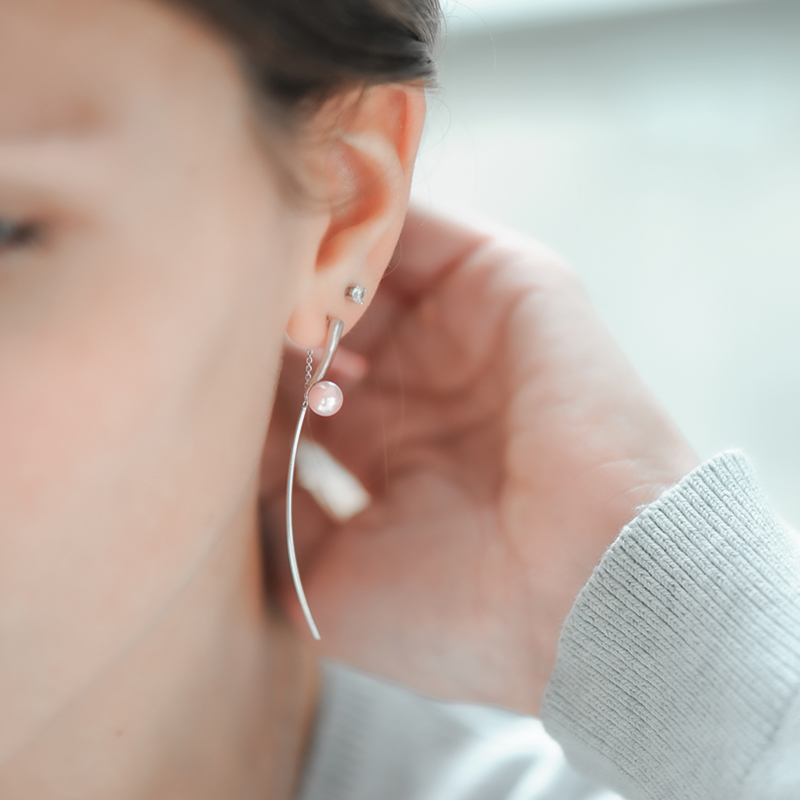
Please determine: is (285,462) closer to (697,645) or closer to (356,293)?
(356,293)

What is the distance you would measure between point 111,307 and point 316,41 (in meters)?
0.20

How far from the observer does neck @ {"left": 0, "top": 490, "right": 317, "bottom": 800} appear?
70 cm

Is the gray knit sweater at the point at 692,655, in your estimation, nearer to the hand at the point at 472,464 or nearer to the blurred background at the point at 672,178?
the hand at the point at 472,464

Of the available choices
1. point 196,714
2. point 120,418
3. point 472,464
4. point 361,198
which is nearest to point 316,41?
point 361,198

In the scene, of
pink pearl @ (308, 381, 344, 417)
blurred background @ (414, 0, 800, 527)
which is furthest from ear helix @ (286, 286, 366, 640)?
blurred background @ (414, 0, 800, 527)

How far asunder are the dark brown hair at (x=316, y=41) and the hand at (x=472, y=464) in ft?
1.00

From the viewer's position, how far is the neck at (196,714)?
699 millimetres

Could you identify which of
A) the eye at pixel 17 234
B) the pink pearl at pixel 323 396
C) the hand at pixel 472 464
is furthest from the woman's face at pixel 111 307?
the hand at pixel 472 464

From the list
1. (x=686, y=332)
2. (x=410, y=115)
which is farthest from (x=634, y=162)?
(x=410, y=115)

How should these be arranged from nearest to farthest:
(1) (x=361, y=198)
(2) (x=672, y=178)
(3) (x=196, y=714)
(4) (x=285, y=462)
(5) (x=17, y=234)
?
1. (5) (x=17, y=234)
2. (1) (x=361, y=198)
3. (3) (x=196, y=714)
4. (4) (x=285, y=462)
5. (2) (x=672, y=178)

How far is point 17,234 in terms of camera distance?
1.51 ft

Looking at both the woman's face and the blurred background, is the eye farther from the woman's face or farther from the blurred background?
the blurred background

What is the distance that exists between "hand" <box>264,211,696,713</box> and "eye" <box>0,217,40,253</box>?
0.43m

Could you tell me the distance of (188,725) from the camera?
0.77 metres
